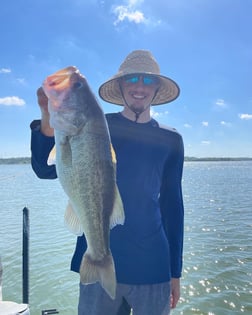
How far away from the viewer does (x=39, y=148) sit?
270 centimetres

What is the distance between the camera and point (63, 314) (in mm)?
7805

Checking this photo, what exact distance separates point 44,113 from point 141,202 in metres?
1.16

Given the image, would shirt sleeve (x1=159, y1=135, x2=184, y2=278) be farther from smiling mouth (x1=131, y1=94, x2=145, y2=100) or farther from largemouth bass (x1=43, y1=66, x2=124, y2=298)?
largemouth bass (x1=43, y1=66, x2=124, y2=298)

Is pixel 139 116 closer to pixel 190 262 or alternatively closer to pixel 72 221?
pixel 72 221

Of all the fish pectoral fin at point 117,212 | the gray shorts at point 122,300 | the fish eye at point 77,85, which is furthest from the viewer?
the gray shorts at point 122,300

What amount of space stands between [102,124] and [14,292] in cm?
803

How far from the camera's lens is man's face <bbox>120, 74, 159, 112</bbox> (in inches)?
130

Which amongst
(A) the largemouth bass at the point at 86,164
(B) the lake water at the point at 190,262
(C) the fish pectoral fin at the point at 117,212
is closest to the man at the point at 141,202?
(A) the largemouth bass at the point at 86,164

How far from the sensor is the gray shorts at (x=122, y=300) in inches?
117

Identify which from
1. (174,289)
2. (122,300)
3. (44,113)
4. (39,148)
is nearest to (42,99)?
(44,113)

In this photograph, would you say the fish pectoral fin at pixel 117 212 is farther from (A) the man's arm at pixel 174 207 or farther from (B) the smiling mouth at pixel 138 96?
(B) the smiling mouth at pixel 138 96

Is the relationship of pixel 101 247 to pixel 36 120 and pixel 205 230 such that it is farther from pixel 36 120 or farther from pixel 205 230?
pixel 205 230

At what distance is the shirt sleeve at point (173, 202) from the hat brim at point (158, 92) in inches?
25.2

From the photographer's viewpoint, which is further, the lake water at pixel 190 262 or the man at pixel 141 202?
the lake water at pixel 190 262
